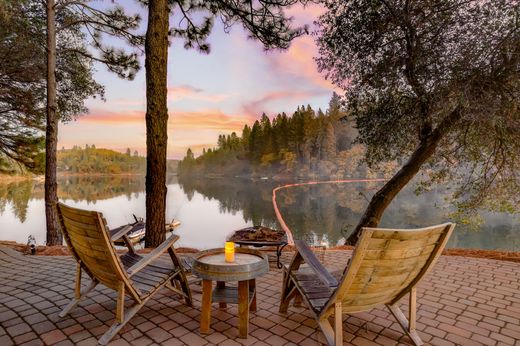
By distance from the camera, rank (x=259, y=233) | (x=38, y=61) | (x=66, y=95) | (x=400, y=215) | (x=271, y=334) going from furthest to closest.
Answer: (x=400, y=215) → (x=66, y=95) → (x=38, y=61) → (x=259, y=233) → (x=271, y=334)

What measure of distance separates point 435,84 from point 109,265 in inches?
238

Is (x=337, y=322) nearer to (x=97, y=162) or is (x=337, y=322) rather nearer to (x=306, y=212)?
(x=306, y=212)

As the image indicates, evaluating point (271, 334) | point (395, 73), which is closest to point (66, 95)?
point (395, 73)

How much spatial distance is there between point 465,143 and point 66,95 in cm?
951

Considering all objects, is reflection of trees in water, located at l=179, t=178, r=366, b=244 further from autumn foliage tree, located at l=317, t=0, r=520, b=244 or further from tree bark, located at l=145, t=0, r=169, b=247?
tree bark, located at l=145, t=0, r=169, b=247

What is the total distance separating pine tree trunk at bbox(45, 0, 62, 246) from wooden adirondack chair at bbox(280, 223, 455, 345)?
6.21 m

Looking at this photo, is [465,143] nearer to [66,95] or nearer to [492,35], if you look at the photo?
[492,35]

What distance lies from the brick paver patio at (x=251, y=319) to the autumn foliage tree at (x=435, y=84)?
3205 mm

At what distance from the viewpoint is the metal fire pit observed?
4465mm

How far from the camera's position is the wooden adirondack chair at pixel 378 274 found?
79.0 inches

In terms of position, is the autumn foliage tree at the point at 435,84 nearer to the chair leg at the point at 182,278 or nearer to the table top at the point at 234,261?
the table top at the point at 234,261

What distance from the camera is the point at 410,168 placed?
7102 mm

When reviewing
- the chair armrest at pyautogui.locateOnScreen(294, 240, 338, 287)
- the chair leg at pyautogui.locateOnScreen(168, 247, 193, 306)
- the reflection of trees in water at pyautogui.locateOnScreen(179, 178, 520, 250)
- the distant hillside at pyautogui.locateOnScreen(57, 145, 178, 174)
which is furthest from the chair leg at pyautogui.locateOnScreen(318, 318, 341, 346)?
the distant hillside at pyautogui.locateOnScreen(57, 145, 178, 174)

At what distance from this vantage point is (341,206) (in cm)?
3186
